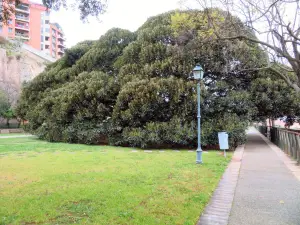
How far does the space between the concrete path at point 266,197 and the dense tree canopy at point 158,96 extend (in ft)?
18.7

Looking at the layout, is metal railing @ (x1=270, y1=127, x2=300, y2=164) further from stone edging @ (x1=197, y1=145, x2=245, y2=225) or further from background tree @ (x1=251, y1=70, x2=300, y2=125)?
stone edging @ (x1=197, y1=145, x2=245, y2=225)

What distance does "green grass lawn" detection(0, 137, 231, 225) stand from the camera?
12.4 feet

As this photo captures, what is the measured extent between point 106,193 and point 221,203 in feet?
7.14

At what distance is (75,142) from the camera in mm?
16875

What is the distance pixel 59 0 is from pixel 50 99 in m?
14.2

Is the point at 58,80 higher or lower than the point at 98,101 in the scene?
higher

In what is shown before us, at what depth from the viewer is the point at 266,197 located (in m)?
4.84

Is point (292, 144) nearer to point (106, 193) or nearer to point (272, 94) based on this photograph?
point (272, 94)

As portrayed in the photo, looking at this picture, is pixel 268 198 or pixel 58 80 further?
pixel 58 80

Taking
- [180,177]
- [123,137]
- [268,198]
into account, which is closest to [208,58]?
[123,137]

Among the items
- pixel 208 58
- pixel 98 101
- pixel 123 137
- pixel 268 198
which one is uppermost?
pixel 208 58

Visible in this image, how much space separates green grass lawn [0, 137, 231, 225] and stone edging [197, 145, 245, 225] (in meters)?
0.12

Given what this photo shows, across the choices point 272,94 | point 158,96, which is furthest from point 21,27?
point 272,94

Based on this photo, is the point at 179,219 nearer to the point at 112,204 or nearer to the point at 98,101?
the point at 112,204
